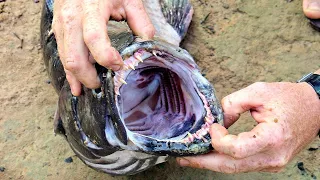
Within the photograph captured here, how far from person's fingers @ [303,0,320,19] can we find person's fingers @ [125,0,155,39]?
1.71 m

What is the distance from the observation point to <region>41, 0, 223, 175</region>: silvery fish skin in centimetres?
215

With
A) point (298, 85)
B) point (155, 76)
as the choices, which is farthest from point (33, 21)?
point (298, 85)

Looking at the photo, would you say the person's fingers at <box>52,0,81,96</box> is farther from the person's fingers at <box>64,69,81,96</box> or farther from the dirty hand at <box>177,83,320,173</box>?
the dirty hand at <box>177,83,320,173</box>

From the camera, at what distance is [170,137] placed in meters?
2.30

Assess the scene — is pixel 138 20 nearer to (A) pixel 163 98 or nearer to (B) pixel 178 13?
(A) pixel 163 98

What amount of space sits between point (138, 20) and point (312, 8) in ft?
5.84

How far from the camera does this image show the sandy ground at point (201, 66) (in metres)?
3.19

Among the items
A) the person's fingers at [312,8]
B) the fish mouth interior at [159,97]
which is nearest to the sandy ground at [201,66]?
the person's fingers at [312,8]

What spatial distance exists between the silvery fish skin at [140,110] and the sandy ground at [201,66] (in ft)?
1.54

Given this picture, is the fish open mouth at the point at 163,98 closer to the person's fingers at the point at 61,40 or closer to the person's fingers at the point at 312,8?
the person's fingers at the point at 61,40

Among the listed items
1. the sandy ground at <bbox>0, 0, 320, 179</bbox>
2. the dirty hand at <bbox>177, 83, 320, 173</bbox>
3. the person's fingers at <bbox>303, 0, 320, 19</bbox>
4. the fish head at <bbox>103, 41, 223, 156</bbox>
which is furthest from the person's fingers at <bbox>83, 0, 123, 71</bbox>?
the person's fingers at <bbox>303, 0, 320, 19</bbox>

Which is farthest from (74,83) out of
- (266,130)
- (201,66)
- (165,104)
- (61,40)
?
(201,66)

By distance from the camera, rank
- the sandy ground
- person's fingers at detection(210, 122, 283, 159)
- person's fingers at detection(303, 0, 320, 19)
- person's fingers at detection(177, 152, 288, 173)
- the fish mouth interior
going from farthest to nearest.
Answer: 1. person's fingers at detection(303, 0, 320, 19)
2. the sandy ground
3. the fish mouth interior
4. person's fingers at detection(177, 152, 288, 173)
5. person's fingers at detection(210, 122, 283, 159)

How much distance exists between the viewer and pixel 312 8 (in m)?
3.62
